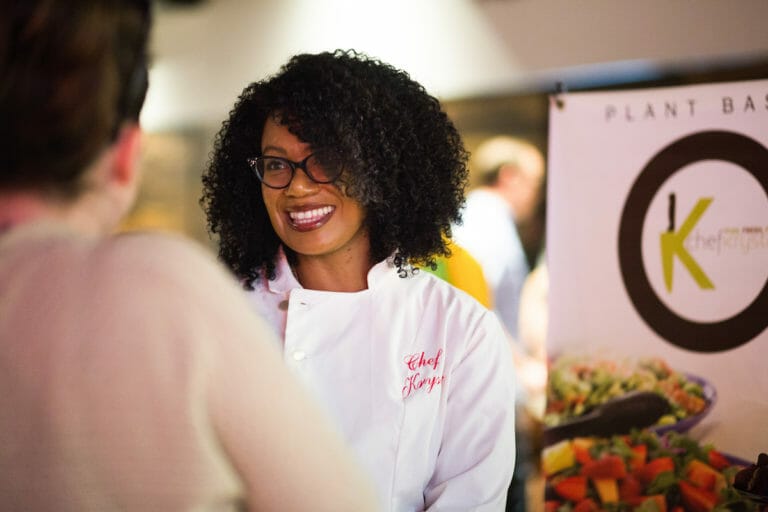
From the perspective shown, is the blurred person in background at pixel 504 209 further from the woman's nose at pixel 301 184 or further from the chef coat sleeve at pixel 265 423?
the chef coat sleeve at pixel 265 423

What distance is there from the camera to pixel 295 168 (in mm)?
1423

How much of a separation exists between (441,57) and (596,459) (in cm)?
120

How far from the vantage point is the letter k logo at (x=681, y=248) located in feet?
5.65

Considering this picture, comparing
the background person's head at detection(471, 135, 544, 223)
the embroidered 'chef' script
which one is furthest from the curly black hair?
the background person's head at detection(471, 135, 544, 223)

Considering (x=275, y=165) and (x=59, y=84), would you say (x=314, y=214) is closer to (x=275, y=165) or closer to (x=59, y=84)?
(x=275, y=165)

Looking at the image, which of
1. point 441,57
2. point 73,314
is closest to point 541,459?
point 441,57

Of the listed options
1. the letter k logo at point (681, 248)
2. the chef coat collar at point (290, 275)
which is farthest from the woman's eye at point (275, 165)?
the letter k logo at point (681, 248)

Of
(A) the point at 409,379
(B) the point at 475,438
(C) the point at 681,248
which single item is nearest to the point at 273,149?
(A) the point at 409,379

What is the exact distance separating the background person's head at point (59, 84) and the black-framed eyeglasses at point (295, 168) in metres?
0.75

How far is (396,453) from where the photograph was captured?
1.37 meters

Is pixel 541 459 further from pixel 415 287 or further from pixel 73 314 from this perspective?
pixel 73 314

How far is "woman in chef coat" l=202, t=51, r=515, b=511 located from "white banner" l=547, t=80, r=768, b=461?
50 cm

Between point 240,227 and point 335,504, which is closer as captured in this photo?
point 335,504

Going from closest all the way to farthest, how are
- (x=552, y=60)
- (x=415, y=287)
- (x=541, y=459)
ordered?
(x=415, y=287) < (x=541, y=459) < (x=552, y=60)
